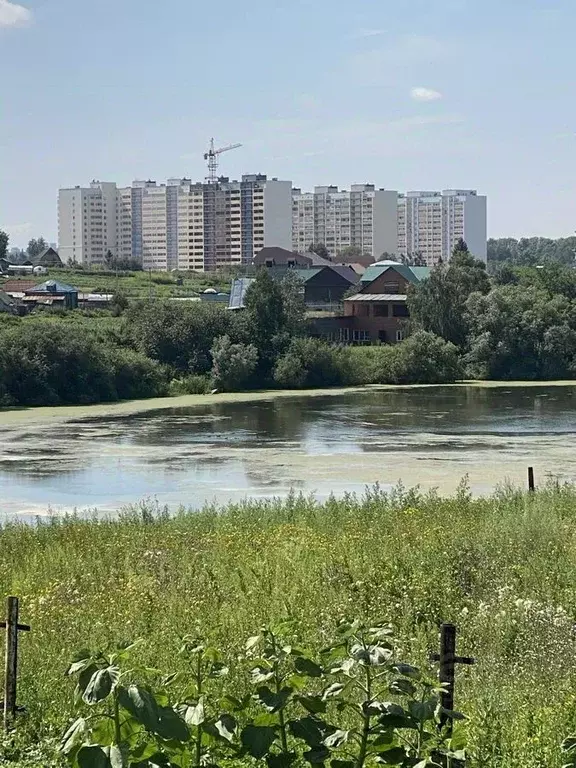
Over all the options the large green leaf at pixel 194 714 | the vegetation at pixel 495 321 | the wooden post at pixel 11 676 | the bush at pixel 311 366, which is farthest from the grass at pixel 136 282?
the large green leaf at pixel 194 714

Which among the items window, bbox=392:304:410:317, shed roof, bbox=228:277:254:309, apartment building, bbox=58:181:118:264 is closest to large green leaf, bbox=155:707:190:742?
shed roof, bbox=228:277:254:309

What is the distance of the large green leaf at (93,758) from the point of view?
3934 mm

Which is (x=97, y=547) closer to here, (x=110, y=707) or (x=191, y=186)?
(x=110, y=707)

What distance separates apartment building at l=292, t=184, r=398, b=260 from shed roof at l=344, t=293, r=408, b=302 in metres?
87.2

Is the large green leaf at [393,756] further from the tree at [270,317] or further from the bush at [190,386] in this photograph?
the tree at [270,317]

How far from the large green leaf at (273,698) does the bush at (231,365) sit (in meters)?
38.4

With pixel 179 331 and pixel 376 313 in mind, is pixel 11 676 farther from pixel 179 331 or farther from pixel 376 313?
pixel 376 313

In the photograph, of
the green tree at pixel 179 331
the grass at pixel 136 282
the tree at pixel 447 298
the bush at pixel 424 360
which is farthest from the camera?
the grass at pixel 136 282


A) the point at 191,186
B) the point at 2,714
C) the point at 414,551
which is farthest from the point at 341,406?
the point at 191,186

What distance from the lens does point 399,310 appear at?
2234 inches

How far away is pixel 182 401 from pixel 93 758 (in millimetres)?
35386

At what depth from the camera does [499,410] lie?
116ft

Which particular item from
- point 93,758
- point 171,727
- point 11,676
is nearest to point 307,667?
point 171,727

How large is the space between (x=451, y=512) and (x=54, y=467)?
1150 cm
